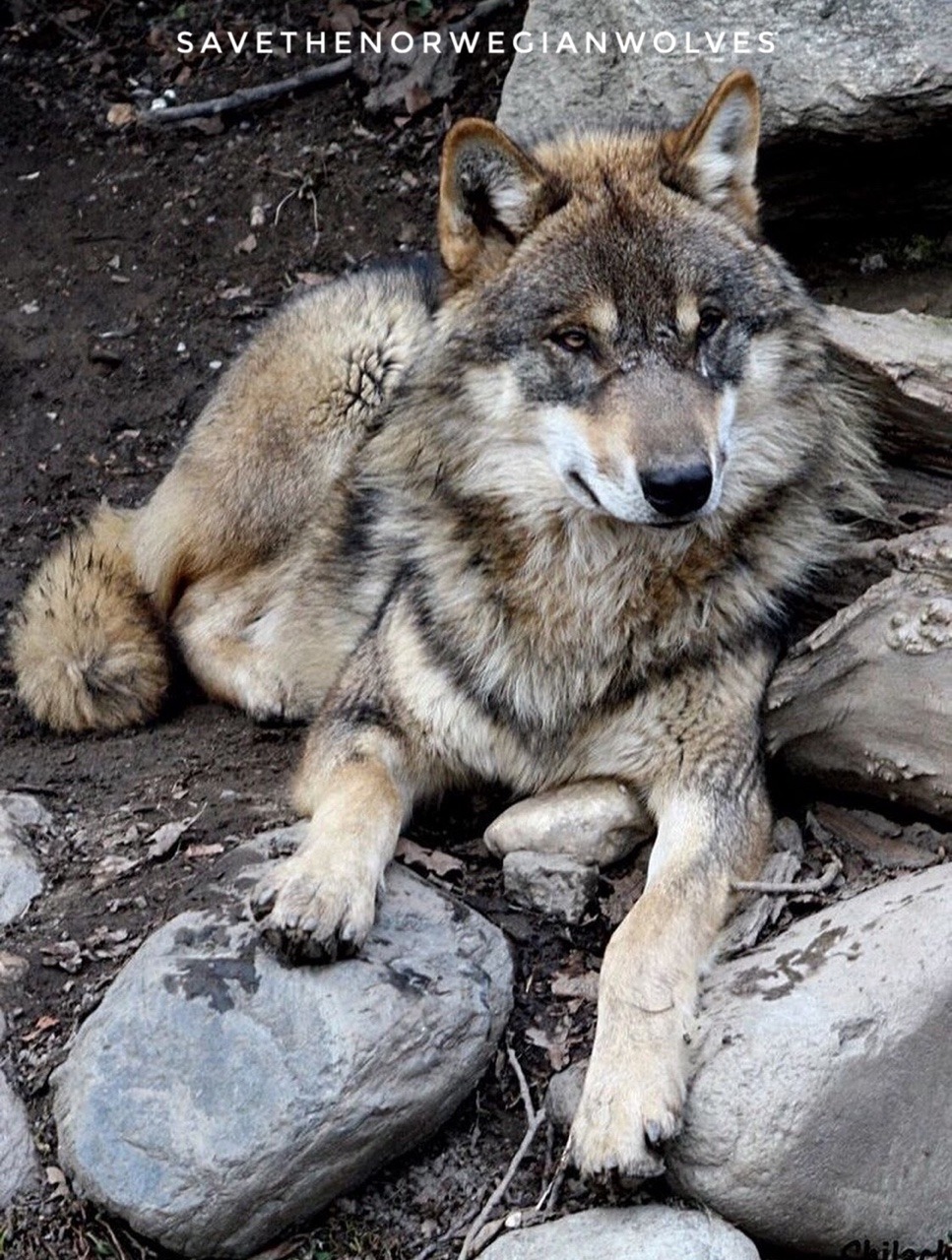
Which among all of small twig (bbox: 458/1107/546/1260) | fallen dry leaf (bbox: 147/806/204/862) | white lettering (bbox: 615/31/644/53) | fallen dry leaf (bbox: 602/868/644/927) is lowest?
small twig (bbox: 458/1107/546/1260)

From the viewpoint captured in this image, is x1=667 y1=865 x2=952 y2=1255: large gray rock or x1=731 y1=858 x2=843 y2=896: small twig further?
x1=731 y1=858 x2=843 y2=896: small twig

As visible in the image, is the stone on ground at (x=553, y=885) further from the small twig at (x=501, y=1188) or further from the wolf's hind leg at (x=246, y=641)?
the wolf's hind leg at (x=246, y=641)

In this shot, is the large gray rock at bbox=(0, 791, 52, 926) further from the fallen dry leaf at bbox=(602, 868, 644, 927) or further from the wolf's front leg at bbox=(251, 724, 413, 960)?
the fallen dry leaf at bbox=(602, 868, 644, 927)

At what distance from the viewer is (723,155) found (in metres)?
4.18

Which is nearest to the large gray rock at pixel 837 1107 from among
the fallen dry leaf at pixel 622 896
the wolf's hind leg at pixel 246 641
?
the fallen dry leaf at pixel 622 896

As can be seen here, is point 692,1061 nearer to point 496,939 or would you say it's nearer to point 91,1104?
point 496,939

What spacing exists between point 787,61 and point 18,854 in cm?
359

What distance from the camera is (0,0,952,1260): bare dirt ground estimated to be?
11.9ft

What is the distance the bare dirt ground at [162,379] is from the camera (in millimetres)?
3631

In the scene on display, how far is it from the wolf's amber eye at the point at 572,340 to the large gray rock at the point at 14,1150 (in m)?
2.20

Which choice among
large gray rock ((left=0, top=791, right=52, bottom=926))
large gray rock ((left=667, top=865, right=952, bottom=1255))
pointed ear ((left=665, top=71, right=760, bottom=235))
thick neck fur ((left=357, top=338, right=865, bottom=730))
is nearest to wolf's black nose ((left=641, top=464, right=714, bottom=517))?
thick neck fur ((left=357, top=338, right=865, bottom=730))

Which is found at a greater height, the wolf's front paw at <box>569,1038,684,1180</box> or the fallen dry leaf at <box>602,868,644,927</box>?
the wolf's front paw at <box>569,1038,684,1180</box>

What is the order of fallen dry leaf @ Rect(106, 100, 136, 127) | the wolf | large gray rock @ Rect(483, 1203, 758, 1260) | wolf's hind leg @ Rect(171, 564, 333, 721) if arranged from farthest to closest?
fallen dry leaf @ Rect(106, 100, 136, 127), wolf's hind leg @ Rect(171, 564, 333, 721), the wolf, large gray rock @ Rect(483, 1203, 758, 1260)

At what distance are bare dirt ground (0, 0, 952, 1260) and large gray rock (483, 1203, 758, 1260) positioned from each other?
141 millimetres
